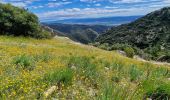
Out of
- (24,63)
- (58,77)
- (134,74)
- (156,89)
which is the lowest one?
(134,74)

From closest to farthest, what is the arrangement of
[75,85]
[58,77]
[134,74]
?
1. [58,77]
2. [75,85]
3. [134,74]

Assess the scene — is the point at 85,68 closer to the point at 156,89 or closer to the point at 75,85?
the point at 75,85

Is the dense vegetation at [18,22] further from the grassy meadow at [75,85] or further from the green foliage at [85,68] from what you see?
the grassy meadow at [75,85]

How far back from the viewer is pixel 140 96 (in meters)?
8.59

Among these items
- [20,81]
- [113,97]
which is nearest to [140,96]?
[113,97]

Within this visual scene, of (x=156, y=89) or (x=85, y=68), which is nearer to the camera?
(x=156, y=89)

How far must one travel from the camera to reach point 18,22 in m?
45.8

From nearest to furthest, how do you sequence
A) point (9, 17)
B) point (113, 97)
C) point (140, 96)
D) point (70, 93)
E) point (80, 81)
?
point (113, 97) < point (140, 96) < point (70, 93) < point (80, 81) < point (9, 17)

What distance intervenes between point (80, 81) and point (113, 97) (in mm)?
4117

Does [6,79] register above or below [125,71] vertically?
above

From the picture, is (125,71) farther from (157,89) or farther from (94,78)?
(157,89)

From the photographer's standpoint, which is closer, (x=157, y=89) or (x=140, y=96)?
(x=140, y=96)

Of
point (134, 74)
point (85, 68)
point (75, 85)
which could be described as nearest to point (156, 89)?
point (75, 85)

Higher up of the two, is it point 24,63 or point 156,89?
point 24,63
